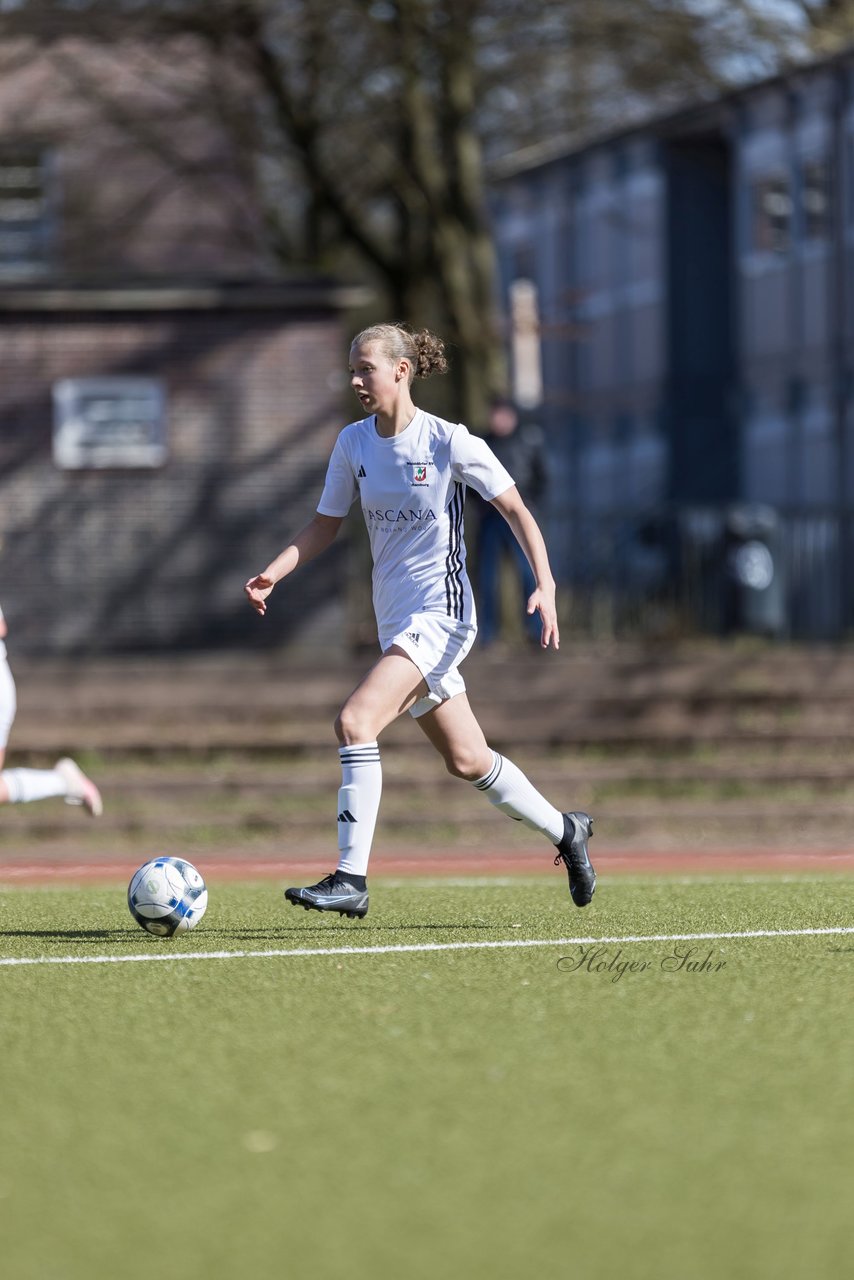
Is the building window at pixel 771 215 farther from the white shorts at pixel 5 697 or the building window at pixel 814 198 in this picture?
the white shorts at pixel 5 697

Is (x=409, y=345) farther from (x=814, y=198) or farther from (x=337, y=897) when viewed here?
(x=814, y=198)

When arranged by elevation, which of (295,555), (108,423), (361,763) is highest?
(108,423)

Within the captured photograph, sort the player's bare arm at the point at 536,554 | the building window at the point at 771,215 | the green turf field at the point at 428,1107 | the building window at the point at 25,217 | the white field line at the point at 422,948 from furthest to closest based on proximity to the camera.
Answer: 1. the building window at the point at 25,217
2. the building window at the point at 771,215
3. the player's bare arm at the point at 536,554
4. the white field line at the point at 422,948
5. the green turf field at the point at 428,1107

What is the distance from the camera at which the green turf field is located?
3.93 metres

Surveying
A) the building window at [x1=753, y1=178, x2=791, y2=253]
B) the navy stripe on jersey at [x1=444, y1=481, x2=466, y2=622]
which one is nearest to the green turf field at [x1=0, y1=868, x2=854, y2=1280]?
the navy stripe on jersey at [x1=444, y1=481, x2=466, y2=622]

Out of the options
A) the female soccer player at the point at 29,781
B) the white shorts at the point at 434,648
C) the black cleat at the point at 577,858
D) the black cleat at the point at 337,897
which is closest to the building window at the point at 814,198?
the female soccer player at the point at 29,781

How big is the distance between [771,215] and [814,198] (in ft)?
3.84

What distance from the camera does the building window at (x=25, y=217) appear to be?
33531 millimetres

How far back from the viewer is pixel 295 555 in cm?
827

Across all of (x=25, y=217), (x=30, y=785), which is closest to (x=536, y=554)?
(x=30, y=785)

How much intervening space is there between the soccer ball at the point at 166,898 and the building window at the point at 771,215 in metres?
24.7

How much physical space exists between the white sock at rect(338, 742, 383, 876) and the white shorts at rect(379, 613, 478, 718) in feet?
0.86

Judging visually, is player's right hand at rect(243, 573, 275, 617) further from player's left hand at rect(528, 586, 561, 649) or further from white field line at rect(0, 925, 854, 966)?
white field line at rect(0, 925, 854, 966)

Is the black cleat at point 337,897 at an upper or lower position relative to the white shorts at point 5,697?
lower
